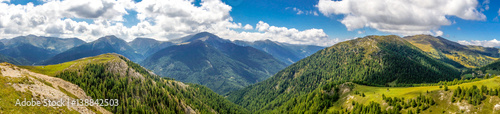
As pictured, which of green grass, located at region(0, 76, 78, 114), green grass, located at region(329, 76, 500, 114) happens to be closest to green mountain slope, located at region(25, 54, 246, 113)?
green grass, located at region(0, 76, 78, 114)

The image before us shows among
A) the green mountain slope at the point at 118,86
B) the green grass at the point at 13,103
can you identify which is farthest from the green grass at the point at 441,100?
the green grass at the point at 13,103

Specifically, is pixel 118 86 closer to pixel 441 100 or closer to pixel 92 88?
pixel 92 88

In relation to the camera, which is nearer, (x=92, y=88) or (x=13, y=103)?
(x=13, y=103)

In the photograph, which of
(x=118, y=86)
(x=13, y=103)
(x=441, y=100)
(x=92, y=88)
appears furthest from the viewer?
(x=118, y=86)

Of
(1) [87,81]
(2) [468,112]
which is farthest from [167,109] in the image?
(2) [468,112]

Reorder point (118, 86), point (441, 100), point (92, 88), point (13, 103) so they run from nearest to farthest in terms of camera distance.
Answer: point (13, 103), point (441, 100), point (92, 88), point (118, 86)

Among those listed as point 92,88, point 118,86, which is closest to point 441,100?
point 92,88

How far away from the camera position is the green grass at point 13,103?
59.8 metres

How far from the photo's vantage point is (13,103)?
6344 cm

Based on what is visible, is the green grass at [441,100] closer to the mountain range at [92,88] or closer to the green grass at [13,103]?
the mountain range at [92,88]

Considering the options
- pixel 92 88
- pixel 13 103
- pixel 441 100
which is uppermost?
pixel 13 103

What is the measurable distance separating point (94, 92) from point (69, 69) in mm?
37092

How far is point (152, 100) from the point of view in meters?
156

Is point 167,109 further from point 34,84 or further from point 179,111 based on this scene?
point 34,84
